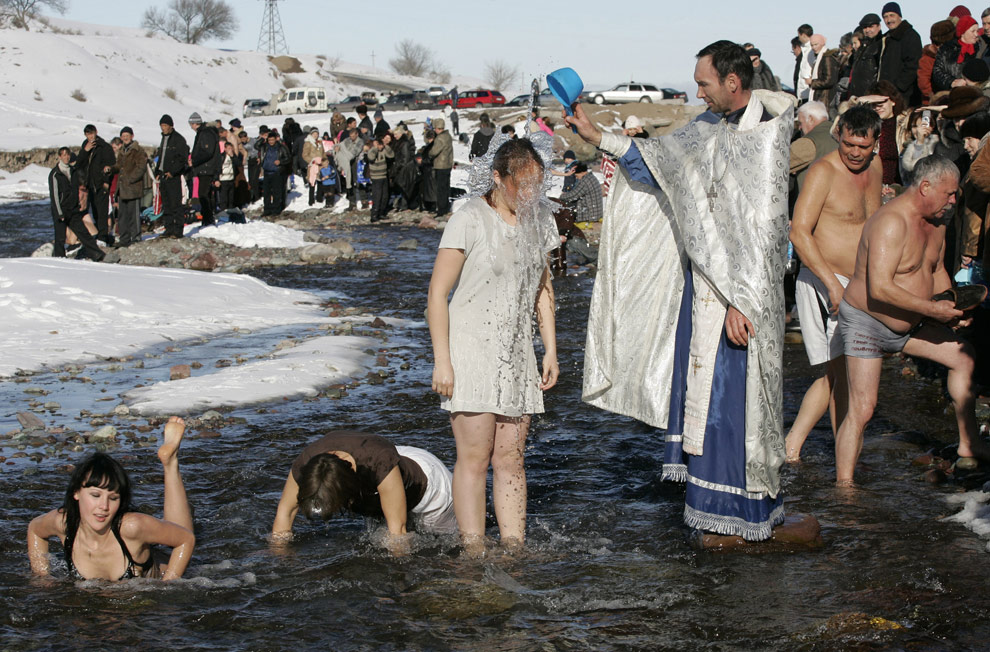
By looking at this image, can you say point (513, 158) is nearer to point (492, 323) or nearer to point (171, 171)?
point (492, 323)

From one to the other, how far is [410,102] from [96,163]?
125 feet

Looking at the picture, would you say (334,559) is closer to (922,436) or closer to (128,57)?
(922,436)

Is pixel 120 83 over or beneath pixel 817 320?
over

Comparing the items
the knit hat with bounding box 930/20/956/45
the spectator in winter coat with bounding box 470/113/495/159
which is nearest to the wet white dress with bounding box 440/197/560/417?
the knit hat with bounding box 930/20/956/45

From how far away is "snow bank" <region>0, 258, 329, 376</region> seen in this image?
9.45 metres

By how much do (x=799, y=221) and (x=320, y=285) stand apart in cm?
968

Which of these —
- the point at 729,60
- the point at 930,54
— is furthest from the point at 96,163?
the point at 729,60

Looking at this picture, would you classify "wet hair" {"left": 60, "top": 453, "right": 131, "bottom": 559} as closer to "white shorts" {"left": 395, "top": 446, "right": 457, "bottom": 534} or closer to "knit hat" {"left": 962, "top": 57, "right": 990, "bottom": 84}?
"white shorts" {"left": 395, "top": 446, "right": 457, "bottom": 534}

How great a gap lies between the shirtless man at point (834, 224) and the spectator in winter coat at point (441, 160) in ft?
51.6

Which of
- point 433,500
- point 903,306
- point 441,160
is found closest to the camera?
point 433,500

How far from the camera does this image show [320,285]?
14.3 metres

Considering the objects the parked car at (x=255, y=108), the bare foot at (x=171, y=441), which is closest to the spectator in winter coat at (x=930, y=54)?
the bare foot at (x=171, y=441)

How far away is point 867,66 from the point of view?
12.9m

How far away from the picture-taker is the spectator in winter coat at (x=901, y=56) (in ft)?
40.4
